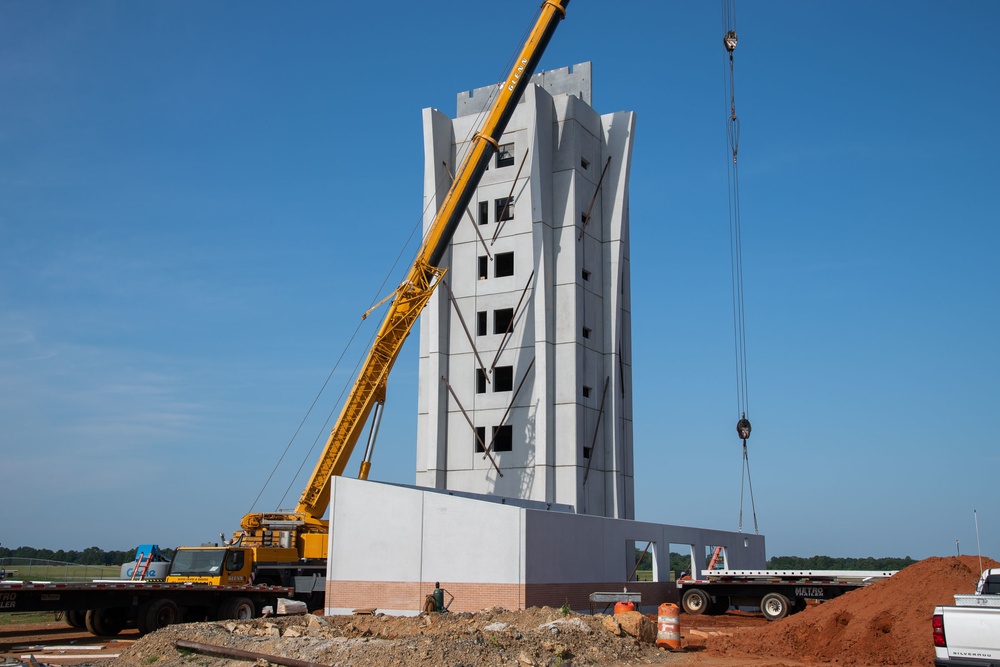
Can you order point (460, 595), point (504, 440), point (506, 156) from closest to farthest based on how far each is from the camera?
point (460, 595) < point (504, 440) < point (506, 156)

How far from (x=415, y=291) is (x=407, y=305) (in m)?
0.69

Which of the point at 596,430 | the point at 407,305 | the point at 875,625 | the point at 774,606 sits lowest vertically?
the point at 774,606

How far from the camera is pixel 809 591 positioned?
31.5 meters

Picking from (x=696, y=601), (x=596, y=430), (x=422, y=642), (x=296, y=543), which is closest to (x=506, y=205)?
(x=596, y=430)

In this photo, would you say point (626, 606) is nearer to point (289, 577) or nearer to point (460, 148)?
point (289, 577)

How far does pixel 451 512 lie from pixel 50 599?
11357mm

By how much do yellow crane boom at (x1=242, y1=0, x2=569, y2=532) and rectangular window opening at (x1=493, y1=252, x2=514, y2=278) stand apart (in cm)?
559

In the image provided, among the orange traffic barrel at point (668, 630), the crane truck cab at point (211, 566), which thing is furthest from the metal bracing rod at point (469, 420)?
the orange traffic barrel at point (668, 630)

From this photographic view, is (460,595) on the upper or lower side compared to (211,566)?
lower

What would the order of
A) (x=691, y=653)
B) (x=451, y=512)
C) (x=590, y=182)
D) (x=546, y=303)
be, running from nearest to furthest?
(x=691, y=653)
(x=451, y=512)
(x=546, y=303)
(x=590, y=182)

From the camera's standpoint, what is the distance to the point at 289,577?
Answer: 1302 inches

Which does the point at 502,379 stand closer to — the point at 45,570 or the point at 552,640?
the point at 45,570

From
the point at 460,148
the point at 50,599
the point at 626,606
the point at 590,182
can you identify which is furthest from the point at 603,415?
the point at 50,599

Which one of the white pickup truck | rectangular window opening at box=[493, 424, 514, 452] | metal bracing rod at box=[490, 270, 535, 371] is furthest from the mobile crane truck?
the white pickup truck
